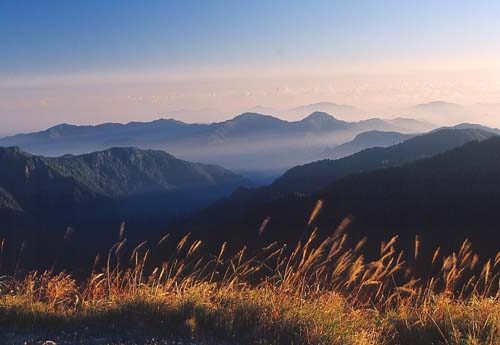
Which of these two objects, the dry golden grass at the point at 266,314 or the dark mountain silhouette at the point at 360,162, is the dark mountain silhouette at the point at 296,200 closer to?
the dark mountain silhouette at the point at 360,162

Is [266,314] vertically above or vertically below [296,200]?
above

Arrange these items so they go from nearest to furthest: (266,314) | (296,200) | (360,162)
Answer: (266,314), (296,200), (360,162)

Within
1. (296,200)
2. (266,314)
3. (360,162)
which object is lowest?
(360,162)

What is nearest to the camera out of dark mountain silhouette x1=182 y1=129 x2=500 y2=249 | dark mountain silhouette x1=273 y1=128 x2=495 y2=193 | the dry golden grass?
the dry golden grass

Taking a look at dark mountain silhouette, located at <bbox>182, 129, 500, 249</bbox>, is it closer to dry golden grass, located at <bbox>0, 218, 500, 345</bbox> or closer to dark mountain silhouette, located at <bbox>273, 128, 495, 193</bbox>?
dark mountain silhouette, located at <bbox>273, 128, 495, 193</bbox>

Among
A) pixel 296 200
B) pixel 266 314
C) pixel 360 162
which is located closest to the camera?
pixel 266 314

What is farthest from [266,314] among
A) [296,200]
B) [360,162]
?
[360,162]

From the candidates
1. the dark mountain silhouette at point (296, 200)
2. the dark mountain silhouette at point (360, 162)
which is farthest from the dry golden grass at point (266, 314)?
the dark mountain silhouette at point (360, 162)

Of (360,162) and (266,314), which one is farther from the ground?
(266,314)

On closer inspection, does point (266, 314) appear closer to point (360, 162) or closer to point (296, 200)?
point (296, 200)

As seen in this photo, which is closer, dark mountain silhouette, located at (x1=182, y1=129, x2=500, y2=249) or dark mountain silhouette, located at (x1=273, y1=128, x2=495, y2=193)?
dark mountain silhouette, located at (x1=182, y1=129, x2=500, y2=249)

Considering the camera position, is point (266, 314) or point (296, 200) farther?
point (296, 200)

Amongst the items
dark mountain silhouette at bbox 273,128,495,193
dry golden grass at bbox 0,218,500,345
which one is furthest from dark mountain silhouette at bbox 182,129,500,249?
dry golden grass at bbox 0,218,500,345

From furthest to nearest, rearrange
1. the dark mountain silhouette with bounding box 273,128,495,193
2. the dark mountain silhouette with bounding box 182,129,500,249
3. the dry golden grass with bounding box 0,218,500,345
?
the dark mountain silhouette with bounding box 273,128,495,193 → the dark mountain silhouette with bounding box 182,129,500,249 → the dry golden grass with bounding box 0,218,500,345
